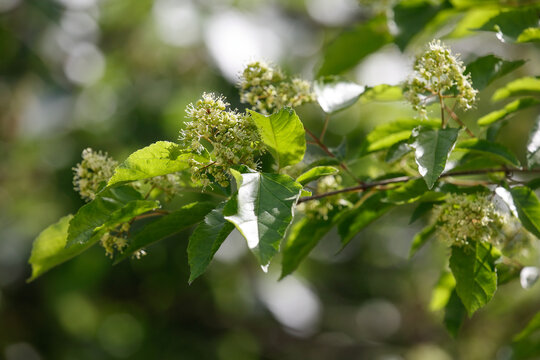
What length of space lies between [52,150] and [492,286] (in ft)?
16.4

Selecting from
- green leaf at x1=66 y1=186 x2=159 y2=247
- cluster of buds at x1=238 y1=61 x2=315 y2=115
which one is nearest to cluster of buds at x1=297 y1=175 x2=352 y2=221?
cluster of buds at x1=238 y1=61 x2=315 y2=115

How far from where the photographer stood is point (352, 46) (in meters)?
2.52

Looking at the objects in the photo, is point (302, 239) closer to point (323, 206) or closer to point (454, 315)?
point (323, 206)

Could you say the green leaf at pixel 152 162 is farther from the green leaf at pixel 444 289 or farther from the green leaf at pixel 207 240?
the green leaf at pixel 444 289

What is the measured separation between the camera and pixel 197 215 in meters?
1.38

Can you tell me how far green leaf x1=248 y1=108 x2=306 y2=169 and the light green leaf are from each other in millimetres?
726

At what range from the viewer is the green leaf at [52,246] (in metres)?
1.57

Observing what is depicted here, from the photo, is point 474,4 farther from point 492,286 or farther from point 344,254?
point 344,254

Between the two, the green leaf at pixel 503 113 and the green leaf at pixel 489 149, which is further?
the green leaf at pixel 503 113

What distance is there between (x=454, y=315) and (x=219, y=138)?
1064 mm

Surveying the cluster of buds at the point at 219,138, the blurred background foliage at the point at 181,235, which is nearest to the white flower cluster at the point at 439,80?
the cluster of buds at the point at 219,138

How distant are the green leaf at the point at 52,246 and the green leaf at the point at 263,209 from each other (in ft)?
2.11

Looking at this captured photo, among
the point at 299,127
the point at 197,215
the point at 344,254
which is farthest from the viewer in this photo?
the point at 344,254

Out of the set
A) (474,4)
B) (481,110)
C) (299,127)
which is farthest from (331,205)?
(481,110)
